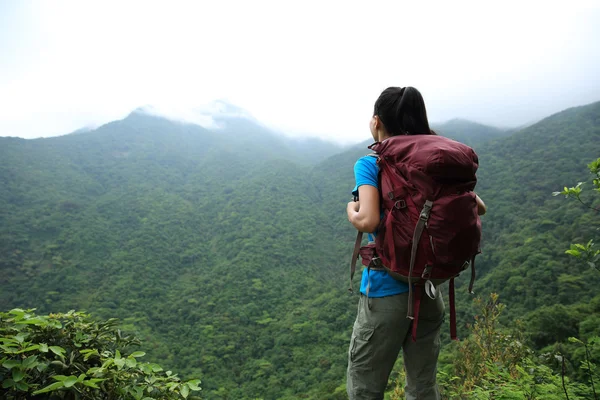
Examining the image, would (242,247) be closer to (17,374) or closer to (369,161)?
(369,161)

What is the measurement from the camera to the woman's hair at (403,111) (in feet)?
4.52

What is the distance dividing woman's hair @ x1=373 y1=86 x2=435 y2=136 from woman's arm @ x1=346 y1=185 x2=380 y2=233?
0.33 meters

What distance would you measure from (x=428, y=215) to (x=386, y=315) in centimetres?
42

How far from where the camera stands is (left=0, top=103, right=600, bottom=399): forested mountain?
14547 mm

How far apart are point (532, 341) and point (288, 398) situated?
8.20 meters

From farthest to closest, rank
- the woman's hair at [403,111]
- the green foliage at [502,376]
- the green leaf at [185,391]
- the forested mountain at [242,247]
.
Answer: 1. the forested mountain at [242,247]
2. the green foliage at [502,376]
3. the woman's hair at [403,111]
4. the green leaf at [185,391]

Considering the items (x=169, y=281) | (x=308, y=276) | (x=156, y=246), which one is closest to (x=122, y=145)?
(x=156, y=246)

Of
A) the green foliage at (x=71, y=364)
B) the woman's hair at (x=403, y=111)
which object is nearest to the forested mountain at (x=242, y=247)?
the woman's hair at (x=403, y=111)

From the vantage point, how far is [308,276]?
24.8 metres

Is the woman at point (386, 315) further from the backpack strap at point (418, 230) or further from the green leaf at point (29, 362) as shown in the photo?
the green leaf at point (29, 362)

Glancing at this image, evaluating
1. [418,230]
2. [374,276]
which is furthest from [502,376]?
[418,230]

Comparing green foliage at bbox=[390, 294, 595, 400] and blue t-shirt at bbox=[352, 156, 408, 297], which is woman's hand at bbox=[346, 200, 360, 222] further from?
green foliage at bbox=[390, 294, 595, 400]

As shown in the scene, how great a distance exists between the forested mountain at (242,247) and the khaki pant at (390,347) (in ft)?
25.5

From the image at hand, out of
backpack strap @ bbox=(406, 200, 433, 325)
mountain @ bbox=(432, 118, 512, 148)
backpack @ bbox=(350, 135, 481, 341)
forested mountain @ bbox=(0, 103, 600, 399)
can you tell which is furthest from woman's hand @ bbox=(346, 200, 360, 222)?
mountain @ bbox=(432, 118, 512, 148)
